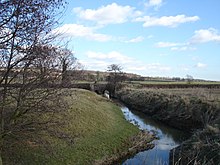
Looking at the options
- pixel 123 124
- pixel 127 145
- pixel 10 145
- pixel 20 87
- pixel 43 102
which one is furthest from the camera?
pixel 123 124

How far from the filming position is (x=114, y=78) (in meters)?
85.6

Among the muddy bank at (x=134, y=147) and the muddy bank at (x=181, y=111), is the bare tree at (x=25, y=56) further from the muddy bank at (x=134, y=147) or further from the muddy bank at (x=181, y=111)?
the muddy bank at (x=181, y=111)

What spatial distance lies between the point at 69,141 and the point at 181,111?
60.5ft

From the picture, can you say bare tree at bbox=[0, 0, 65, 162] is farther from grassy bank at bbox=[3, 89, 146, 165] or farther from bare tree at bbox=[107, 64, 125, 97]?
bare tree at bbox=[107, 64, 125, 97]

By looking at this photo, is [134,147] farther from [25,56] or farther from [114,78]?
[114,78]

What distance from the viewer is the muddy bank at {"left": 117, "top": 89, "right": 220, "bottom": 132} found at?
30.1m

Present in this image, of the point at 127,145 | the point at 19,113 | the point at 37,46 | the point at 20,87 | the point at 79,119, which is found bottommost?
the point at 127,145

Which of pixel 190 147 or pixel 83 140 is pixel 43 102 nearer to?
pixel 83 140

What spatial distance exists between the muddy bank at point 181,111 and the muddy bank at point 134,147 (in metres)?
5.10

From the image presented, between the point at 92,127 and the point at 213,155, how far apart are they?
11170 millimetres

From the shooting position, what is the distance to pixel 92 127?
25.2 meters

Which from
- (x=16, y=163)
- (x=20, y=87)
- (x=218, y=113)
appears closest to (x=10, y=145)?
(x=16, y=163)

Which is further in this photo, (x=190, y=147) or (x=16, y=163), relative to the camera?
(x=190, y=147)

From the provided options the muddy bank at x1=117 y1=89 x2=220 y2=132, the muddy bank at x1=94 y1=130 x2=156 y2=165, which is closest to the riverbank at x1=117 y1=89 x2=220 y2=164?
the muddy bank at x1=117 y1=89 x2=220 y2=132
